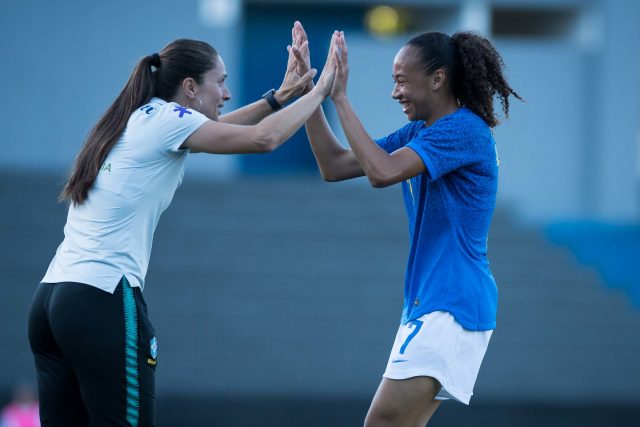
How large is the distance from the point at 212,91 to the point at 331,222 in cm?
790

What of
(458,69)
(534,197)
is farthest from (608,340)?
(458,69)

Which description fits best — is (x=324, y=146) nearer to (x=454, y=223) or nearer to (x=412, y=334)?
(x=454, y=223)

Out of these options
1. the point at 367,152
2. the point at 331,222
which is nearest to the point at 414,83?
the point at 367,152

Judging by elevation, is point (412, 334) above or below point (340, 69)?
below

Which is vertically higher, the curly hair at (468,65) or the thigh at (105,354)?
the curly hair at (468,65)

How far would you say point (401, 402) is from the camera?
386cm

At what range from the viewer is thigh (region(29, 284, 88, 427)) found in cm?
378

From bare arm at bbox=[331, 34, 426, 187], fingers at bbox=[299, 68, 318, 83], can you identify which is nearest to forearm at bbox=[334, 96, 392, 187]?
bare arm at bbox=[331, 34, 426, 187]

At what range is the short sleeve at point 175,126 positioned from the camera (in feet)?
12.4

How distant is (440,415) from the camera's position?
33.0 feet

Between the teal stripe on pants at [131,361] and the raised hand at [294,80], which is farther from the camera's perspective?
the raised hand at [294,80]

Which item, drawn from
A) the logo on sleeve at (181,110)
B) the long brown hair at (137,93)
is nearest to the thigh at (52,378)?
the long brown hair at (137,93)

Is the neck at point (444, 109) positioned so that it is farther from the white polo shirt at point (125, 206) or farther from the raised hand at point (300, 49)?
the white polo shirt at point (125, 206)

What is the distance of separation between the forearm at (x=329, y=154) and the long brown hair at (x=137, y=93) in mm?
Answer: 635
